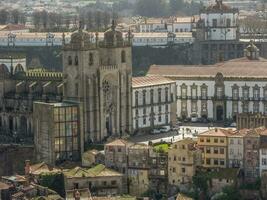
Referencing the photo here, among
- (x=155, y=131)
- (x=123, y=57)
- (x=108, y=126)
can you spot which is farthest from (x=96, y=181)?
(x=155, y=131)

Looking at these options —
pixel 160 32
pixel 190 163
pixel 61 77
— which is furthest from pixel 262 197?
pixel 160 32

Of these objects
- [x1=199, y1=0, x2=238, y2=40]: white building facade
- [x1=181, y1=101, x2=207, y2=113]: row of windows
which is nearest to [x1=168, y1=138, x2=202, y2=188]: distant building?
[x1=181, y1=101, x2=207, y2=113]: row of windows

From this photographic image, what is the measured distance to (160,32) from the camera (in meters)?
127

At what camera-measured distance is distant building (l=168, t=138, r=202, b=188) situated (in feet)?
212

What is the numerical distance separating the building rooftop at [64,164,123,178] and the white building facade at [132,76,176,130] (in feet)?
37.2

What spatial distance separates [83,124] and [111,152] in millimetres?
5122

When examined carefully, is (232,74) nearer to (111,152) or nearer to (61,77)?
(61,77)

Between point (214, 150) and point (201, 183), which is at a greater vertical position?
point (214, 150)

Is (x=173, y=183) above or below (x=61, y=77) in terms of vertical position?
below

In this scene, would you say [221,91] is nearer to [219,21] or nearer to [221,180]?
[221,180]

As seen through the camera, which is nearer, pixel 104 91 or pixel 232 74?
pixel 104 91

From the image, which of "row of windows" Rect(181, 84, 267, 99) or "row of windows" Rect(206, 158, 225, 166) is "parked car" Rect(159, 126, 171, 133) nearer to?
"row of windows" Rect(181, 84, 267, 99)

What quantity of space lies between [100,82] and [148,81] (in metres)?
7.26

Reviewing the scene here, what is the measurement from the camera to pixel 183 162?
64.6m
